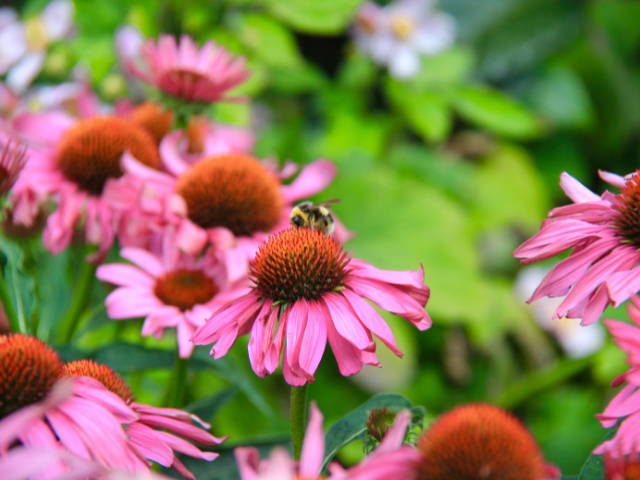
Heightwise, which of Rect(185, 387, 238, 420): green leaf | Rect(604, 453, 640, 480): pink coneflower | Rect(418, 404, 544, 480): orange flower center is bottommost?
Rect(185, 387, 238, 420): green leaf

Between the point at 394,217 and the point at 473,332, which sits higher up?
the point at 394,217

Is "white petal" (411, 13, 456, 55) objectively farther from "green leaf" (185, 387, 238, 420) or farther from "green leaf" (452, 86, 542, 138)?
"green leaf" (185, 387, 238, 420)

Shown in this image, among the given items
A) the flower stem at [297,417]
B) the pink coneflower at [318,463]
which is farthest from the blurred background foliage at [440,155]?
the pink coneflower at [318,463]

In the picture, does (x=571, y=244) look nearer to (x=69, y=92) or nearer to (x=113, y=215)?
(x=113, y=215)

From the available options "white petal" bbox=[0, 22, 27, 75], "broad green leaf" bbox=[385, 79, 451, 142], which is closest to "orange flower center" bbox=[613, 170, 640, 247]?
"white petal" bbox=[0, 22, 27, 75]

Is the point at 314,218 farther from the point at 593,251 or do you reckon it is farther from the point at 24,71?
the point at 24,71

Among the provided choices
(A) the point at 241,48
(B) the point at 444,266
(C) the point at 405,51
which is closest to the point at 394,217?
(B) the point at 444,266

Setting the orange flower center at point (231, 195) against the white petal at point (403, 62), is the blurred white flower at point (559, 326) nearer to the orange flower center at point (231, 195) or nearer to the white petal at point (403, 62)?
the white petal at point (403, 62)
